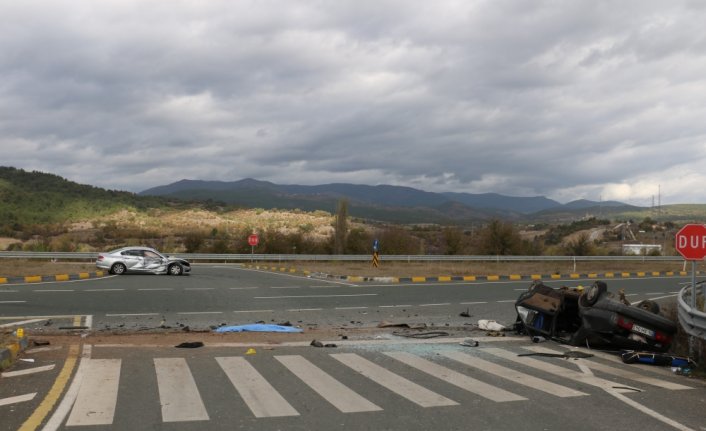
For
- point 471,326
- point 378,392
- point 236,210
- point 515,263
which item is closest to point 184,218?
point 236,210

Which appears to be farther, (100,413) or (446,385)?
(446,385)

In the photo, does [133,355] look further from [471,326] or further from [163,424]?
[471,326]

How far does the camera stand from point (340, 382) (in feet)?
24.3

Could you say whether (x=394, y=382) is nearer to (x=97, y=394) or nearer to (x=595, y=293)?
(x=97, y=394)

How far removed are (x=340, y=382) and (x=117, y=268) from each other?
23993 millimetres

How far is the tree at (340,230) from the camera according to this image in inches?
2196

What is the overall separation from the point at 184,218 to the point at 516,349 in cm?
8333

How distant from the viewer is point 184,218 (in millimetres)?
88750

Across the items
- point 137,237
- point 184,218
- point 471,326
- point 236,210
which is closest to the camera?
point 471,326

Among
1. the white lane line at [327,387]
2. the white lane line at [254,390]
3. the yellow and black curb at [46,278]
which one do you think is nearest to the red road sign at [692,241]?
the white lane line at [327,387]

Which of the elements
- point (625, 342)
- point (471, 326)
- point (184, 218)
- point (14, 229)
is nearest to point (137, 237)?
point (14, 229)

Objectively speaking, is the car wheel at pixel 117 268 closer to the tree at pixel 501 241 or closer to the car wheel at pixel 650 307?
the car wheel at pixel 650 307

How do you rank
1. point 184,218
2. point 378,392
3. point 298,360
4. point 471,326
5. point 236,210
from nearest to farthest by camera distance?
point 378,392
point 298,360
point 471,326
point 184,218
point 236,210

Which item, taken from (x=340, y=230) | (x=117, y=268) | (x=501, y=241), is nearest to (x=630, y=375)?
(x=117, y=268)
